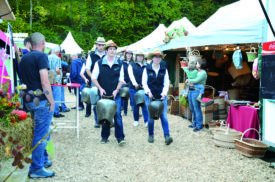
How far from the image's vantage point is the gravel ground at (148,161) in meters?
3.67

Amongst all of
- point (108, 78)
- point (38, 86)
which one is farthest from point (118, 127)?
point (38, 86)

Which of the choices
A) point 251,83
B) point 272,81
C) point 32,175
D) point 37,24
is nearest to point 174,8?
point 37,24

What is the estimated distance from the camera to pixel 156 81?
199 inches

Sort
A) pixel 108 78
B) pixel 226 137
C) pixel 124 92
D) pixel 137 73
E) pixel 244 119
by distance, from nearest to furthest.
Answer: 1. pixel 108 78
2. pixel 226 137
3. pixel 244 119
4. pixel 137 73
5. pixel 124 92

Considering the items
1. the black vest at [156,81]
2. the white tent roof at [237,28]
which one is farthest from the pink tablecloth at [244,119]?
the black vest at [156,81]

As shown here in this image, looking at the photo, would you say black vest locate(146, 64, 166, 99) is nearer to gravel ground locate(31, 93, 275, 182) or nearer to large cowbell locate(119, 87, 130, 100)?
Result: gravel ground locate(31, 93, 275, 182)

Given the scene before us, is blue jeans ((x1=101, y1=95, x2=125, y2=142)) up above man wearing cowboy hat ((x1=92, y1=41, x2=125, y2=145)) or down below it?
below

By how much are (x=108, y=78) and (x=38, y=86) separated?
1.53 metres

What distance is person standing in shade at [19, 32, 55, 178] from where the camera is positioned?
3.28m

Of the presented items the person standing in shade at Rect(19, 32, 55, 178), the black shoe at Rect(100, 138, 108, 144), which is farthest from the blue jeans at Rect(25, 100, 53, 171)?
the black shoe at Rect(100, 138, 108, 144)

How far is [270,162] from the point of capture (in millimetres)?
4359

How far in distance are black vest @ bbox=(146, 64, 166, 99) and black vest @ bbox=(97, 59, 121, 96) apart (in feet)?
2.35

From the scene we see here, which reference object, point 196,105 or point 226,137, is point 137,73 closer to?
point 196,105

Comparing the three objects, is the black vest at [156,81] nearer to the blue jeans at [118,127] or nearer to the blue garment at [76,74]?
the blue jeans at [118,127]
